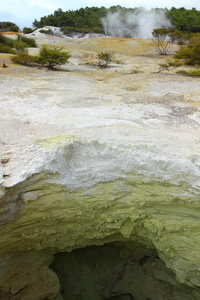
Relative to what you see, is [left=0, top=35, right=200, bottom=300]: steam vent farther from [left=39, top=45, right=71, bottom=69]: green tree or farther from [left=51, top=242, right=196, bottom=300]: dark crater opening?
[left=39, top=45, right=71, bottom=69]: green tree

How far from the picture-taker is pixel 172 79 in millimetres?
7254

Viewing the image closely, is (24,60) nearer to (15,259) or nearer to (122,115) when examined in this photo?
(122,115)

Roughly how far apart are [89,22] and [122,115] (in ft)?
129

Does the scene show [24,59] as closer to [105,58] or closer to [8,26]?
[105,58]

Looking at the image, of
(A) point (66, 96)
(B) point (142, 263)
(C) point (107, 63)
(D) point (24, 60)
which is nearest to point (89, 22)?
(C) point (107, 63)

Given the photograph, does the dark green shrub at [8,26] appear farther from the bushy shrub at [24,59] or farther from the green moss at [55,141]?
the green moss at [55,141]

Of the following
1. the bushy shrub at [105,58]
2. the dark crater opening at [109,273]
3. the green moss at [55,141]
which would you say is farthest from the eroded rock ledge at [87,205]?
the bushy shrub at [105,58]

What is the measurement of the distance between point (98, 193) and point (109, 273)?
132 inches

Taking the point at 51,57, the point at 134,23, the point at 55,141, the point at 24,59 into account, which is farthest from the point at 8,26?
the point at 55,141

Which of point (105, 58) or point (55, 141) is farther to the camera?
point (105, 58)

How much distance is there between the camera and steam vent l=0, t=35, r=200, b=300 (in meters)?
2.69

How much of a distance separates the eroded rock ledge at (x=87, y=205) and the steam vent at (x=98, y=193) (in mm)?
14

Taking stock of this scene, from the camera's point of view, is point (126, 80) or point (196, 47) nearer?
point (126, 80)

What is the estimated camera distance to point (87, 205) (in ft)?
9.84
